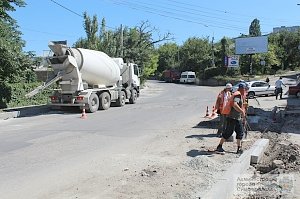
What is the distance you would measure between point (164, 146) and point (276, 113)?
922 cm

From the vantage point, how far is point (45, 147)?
1103 cm

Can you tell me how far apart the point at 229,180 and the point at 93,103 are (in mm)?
15837

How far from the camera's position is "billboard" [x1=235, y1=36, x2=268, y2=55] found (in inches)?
2489

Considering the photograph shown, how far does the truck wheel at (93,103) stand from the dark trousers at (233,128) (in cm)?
1270

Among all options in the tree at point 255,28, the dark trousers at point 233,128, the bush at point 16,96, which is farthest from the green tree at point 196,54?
the dark trousers at point 233,128

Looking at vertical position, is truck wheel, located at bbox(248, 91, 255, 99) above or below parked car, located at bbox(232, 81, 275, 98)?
below

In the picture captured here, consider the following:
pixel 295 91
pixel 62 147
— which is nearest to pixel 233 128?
pixel 62 147

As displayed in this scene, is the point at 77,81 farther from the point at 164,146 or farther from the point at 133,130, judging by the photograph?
the point at 164,146

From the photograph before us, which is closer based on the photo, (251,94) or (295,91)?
(295,91)

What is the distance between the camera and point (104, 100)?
2355 centimetres

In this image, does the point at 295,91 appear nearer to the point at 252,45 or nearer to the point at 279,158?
the point at 279,158

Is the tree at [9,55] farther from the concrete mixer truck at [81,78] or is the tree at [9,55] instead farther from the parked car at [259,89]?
the parked car at [259,89]

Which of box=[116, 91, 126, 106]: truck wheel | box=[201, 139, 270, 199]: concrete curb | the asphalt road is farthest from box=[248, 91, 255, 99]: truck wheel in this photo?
box=[201, 139, 270, 199]: concrete curb

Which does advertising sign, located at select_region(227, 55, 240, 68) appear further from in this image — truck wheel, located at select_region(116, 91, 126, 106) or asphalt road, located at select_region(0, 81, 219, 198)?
asphalt road, located at select_region(0, 81, 219, 198)
